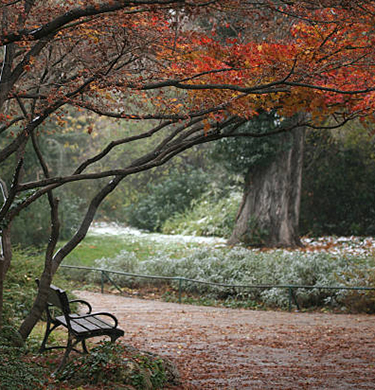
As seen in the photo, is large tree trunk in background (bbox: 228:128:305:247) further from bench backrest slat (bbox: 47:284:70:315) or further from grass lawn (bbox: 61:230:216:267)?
bench backrest slat (bbox: 47:284:70:315)

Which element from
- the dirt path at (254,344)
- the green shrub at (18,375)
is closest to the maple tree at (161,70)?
the green shrub at (18,375)

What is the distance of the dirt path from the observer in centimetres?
499

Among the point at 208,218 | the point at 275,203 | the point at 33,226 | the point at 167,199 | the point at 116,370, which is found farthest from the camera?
the point at 167,199

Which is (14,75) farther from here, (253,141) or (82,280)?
(253,141)

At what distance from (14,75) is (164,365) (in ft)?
9.38

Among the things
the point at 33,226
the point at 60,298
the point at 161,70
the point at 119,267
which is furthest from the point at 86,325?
the point at 33,226

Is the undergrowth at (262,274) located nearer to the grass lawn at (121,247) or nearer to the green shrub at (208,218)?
the grass lawn at (121,247)

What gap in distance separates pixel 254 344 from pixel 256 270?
4.53m

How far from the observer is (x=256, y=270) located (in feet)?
36.0

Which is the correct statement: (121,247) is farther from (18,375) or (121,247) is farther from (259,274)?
(18,375)

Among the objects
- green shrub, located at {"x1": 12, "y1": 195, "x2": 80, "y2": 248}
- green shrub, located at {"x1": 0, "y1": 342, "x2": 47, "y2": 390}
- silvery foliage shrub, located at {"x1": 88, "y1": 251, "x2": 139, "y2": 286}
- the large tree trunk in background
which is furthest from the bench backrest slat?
the large tree trunk in background

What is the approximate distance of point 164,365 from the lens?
486 cm

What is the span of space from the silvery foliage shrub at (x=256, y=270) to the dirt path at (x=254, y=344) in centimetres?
92

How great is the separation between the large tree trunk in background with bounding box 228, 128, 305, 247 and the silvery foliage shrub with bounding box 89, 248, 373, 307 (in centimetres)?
136
